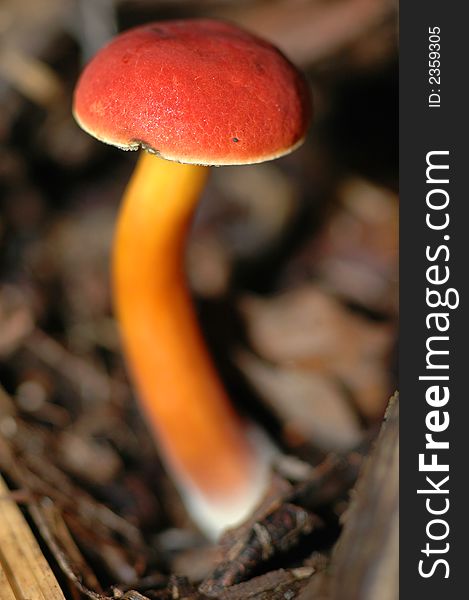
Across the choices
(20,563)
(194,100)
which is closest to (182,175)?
(194,100)

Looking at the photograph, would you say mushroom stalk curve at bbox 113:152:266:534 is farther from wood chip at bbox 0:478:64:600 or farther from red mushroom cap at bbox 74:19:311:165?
wood chip at bbox 0:478:64:600

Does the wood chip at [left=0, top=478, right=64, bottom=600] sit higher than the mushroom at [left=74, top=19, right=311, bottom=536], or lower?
lower

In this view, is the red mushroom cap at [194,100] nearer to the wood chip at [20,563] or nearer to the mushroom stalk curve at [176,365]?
the mushroom stalk curve at [176,365]

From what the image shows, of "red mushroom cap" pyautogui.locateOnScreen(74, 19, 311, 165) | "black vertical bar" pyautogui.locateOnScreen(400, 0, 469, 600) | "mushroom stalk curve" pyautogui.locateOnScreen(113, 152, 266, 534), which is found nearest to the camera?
"black vertical bar" pyautogui.locateOnScreen(400, 0, 469, 600)

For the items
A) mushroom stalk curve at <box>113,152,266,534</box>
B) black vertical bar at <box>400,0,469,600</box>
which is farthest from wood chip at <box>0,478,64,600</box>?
black vertical bar at <box>400,0,469,600</box>

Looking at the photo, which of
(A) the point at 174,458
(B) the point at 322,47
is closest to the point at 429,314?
(A) the point at 174,458

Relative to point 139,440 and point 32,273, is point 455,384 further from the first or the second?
point 32,273

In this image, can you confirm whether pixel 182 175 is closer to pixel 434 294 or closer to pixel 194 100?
pixel 194 100
